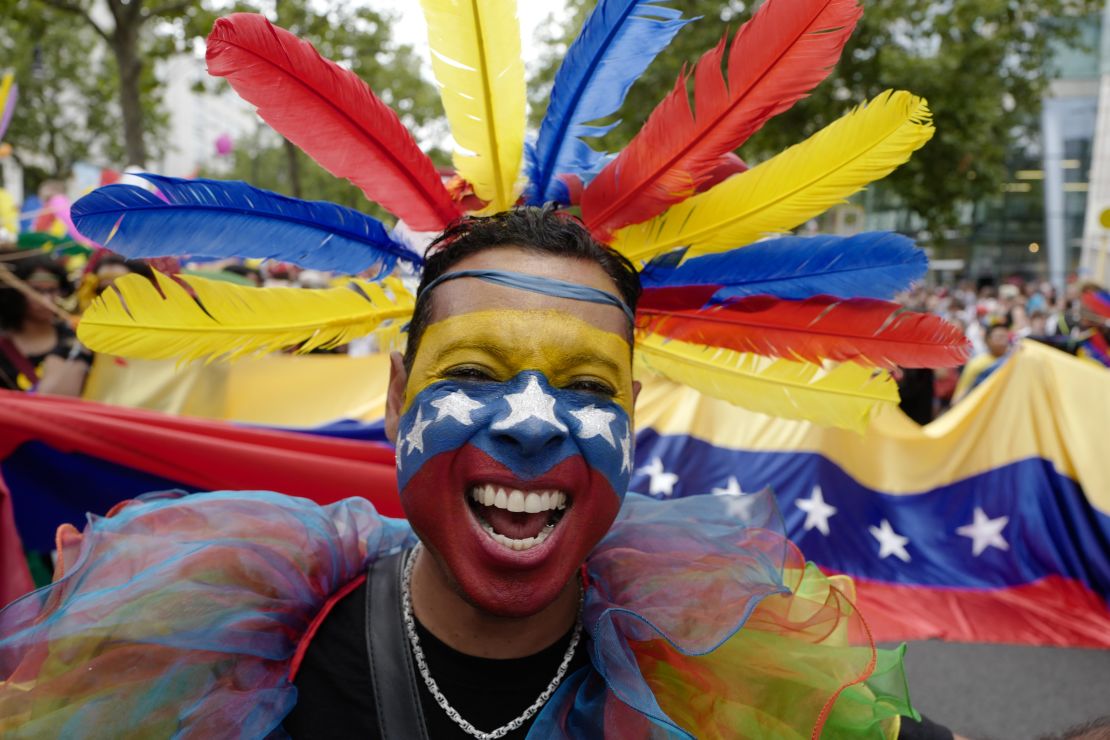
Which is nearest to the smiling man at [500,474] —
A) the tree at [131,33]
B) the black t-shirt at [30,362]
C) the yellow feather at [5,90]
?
the black t-shirt at [30,362]

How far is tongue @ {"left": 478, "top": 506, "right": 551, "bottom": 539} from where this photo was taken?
138cm

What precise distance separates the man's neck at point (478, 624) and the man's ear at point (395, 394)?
25cm

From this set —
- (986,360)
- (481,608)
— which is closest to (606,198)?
(481,608)

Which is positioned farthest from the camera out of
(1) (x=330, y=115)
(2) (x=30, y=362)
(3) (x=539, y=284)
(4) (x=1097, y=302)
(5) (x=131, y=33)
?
(5) (x=131, y=33)

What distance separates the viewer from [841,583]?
1755 mm

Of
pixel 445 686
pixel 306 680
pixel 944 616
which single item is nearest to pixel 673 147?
pixel 445 686

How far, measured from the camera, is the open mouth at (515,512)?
53.8 inches

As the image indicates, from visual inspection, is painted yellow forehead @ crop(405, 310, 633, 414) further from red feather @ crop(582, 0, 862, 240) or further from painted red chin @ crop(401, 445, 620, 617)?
red feather @ crop(582, 0, 862, 240)

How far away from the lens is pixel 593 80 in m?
1.66

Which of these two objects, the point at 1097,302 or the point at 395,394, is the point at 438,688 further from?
the point at 1097,302

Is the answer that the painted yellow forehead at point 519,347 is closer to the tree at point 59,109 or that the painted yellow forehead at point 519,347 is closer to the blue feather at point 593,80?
the blue feather at point 593,80

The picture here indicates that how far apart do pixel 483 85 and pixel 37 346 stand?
134 inches

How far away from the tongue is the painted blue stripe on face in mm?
77

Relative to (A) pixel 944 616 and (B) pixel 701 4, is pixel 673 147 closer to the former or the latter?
(A) pixel 944 616
